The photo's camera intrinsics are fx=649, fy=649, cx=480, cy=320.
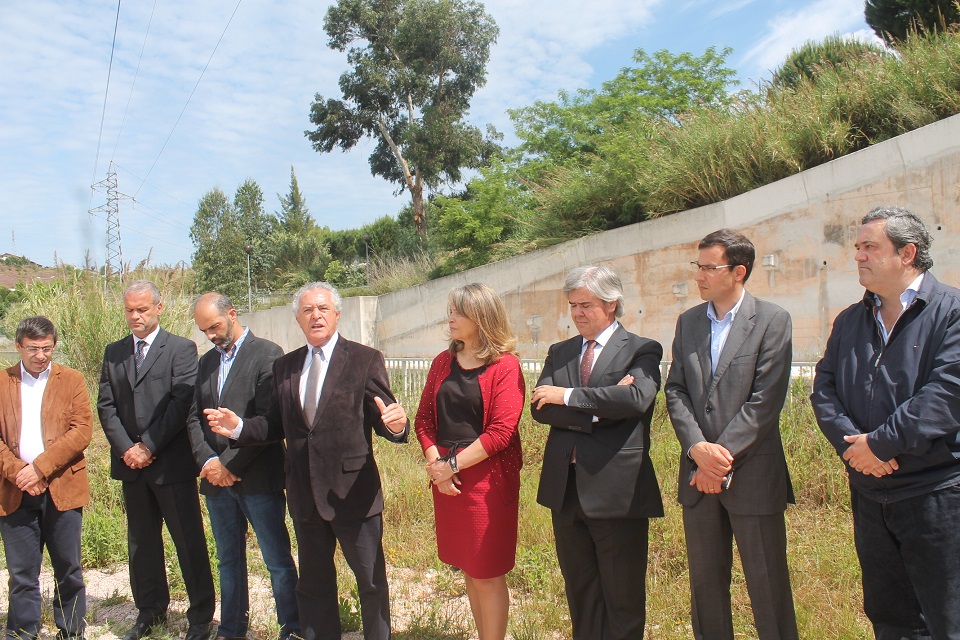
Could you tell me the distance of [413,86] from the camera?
79.6 feet

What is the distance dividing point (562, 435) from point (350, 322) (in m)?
12.9

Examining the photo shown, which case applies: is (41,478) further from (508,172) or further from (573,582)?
(508,172)

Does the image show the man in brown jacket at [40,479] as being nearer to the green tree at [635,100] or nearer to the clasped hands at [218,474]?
the clasped hands at [218,474]

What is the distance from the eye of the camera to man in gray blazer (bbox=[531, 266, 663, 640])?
297 cm

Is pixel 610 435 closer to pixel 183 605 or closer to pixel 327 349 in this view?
pixel 327 349

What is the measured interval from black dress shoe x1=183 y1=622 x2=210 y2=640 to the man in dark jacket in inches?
136

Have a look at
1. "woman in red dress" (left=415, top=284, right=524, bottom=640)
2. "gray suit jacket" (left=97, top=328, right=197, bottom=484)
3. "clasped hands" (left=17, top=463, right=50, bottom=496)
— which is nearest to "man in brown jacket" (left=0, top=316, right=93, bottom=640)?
"clasped hands" (left=17, top=463, right=50, bottom=496)

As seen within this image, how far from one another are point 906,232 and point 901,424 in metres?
0.80

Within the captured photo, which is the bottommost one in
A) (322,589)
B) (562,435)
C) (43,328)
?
(322,589)

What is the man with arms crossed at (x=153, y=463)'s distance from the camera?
12.6 feet

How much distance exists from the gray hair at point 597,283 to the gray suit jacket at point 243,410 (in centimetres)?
181

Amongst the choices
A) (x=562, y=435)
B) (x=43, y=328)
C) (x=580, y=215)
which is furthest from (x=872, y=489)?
(x=580, y=215)

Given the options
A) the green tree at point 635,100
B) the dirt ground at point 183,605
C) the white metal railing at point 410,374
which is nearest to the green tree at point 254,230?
the green tree at point 635,100

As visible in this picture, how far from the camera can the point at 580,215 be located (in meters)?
12.1
